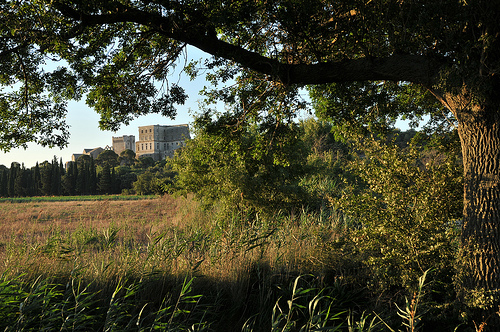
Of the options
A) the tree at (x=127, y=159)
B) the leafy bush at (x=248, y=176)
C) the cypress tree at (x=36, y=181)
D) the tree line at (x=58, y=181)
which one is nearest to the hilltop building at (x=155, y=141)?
the tree at (x=127, y=159)

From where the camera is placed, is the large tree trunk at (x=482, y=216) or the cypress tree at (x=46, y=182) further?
the cypress tree at (x=46, y=182)

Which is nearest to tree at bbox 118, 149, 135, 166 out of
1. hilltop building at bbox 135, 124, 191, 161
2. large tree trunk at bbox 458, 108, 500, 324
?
hilltop building at bbox 135, 124, 191, 161

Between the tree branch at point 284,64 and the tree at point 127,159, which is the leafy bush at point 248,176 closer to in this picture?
the tree branch at point 284,64

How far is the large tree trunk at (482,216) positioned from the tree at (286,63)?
1cm

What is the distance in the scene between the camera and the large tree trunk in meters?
5.07

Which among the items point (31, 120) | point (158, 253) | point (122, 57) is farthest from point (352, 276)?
point (31, 120)

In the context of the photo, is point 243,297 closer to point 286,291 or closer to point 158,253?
point 286,291

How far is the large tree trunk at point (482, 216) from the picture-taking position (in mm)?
5070

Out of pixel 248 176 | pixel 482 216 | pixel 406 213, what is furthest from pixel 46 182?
pixel 482 216

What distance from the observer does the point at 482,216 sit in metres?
5.20

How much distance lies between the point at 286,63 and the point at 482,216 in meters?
4.05

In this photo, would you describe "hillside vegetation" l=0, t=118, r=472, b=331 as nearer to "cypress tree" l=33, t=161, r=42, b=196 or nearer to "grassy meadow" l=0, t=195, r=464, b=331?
"grassy meadow" l=0, t=195, r=464, b=331

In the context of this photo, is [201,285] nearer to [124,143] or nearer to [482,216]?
[482,216]

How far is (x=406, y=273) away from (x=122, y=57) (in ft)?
22.7
